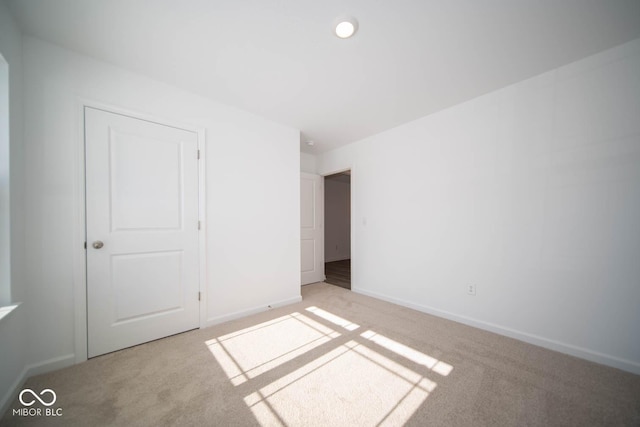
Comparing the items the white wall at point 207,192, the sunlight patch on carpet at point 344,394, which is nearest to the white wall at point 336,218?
the white wall at point 207,192

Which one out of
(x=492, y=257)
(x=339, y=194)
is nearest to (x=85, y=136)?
(x=492, y=257)

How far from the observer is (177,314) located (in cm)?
236

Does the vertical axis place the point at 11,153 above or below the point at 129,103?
below

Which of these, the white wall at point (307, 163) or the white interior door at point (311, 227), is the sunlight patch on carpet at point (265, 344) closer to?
the white interior door at point (311, 227)

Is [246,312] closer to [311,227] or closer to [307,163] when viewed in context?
[311,227]

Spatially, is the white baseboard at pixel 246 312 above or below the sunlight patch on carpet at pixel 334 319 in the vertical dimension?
above

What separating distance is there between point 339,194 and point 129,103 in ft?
18.2

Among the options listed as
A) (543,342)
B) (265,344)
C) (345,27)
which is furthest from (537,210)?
(265,344)

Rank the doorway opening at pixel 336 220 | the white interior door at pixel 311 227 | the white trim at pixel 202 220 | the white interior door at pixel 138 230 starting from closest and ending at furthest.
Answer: the white interior door at pixel 138 230 < the white trim at pixel 202 220 < the white interior door at pixel 311 227 < the doorway opening at pixel 336 220

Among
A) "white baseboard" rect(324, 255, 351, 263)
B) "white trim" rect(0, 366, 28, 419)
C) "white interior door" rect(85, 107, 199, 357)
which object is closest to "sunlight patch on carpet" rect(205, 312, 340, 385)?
"white interior door" rect(85, 107, 199, 357)

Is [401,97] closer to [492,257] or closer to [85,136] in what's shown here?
[492,257]

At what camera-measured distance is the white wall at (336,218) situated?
22.2 feet

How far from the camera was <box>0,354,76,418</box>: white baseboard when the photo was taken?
1396 millimetres

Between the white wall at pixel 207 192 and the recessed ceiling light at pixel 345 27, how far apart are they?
162 cm
